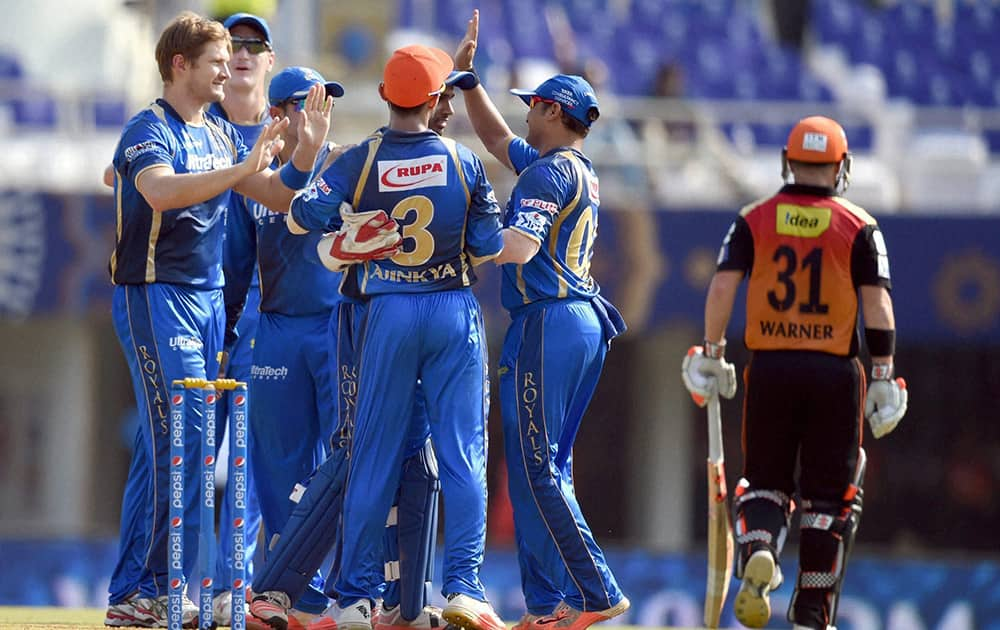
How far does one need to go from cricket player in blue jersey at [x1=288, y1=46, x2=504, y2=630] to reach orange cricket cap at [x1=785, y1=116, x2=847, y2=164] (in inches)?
50.1

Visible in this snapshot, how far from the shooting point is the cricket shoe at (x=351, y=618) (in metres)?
7.49

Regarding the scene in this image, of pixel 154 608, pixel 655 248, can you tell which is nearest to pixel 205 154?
pixel 154 608

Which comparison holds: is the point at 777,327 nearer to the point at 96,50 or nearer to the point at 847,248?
the point at 847,248

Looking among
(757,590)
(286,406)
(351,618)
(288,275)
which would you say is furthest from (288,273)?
(757,590)

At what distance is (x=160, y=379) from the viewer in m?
7.68

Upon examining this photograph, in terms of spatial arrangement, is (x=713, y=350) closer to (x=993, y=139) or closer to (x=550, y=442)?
(x=550, y=442)

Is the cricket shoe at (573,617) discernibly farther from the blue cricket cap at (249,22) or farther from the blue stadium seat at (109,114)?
the blue stadium seat at (109,114)

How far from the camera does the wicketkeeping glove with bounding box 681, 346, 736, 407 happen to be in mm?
7707

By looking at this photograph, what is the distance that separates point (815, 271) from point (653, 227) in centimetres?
815

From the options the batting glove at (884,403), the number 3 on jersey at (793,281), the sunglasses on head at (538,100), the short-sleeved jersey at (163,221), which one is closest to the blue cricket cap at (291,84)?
the short-sleeved jersey at (163,221)

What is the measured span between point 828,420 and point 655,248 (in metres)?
8.26

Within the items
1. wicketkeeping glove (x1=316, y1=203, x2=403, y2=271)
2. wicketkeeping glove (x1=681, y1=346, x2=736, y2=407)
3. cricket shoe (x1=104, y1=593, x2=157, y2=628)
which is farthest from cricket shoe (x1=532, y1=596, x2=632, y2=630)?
wicketkeeping glove (x1=316, y1=203, x2=403, y2=271)

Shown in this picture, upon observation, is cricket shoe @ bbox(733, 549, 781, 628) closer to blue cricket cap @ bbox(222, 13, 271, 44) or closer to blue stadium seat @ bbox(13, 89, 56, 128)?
blue cricket cap @ bbox(222, 13, 271, 44)

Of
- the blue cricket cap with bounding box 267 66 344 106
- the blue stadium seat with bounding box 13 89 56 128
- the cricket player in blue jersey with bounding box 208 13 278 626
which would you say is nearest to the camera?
the blue cricket cap with bounding box 267 66 344 106
